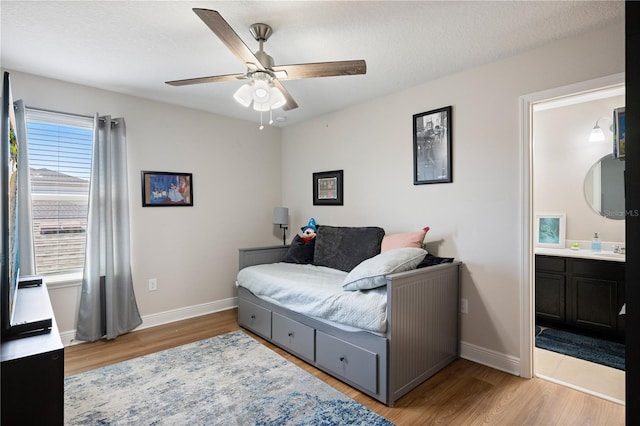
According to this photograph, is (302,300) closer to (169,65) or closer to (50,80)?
A: (169,65)

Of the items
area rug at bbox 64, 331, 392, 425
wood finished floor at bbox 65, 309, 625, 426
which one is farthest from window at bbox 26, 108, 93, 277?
area rug at bbox 64, 331, 392, 425

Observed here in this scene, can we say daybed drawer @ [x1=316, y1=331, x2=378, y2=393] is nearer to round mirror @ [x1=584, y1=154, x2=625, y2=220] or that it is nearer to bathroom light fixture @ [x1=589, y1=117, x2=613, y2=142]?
round mirror @ [x1=584, y1=154, x2=625, y2=220]

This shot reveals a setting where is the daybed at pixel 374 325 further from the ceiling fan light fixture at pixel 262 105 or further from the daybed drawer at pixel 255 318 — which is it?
the ceiling fan light fixture at pixel 262 105

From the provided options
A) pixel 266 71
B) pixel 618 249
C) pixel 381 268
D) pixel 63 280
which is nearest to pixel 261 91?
pixel 266 71

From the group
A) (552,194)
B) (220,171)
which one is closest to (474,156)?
(552,194)

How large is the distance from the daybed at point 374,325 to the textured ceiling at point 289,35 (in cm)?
147

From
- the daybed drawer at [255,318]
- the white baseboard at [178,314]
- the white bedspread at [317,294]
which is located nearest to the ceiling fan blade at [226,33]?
the white bedspread at [317,294]

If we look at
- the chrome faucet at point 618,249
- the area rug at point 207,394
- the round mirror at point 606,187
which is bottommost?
the area rug at point 207,394

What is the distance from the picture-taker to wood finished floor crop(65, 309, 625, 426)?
1902 millimetres

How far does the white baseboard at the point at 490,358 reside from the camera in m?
2.42

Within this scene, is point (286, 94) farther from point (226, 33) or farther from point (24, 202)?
point (24, 202)

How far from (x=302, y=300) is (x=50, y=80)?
2.91m

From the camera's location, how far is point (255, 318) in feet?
10.4

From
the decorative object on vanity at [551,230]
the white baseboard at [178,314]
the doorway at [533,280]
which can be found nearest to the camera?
the doorway at [533,280]
